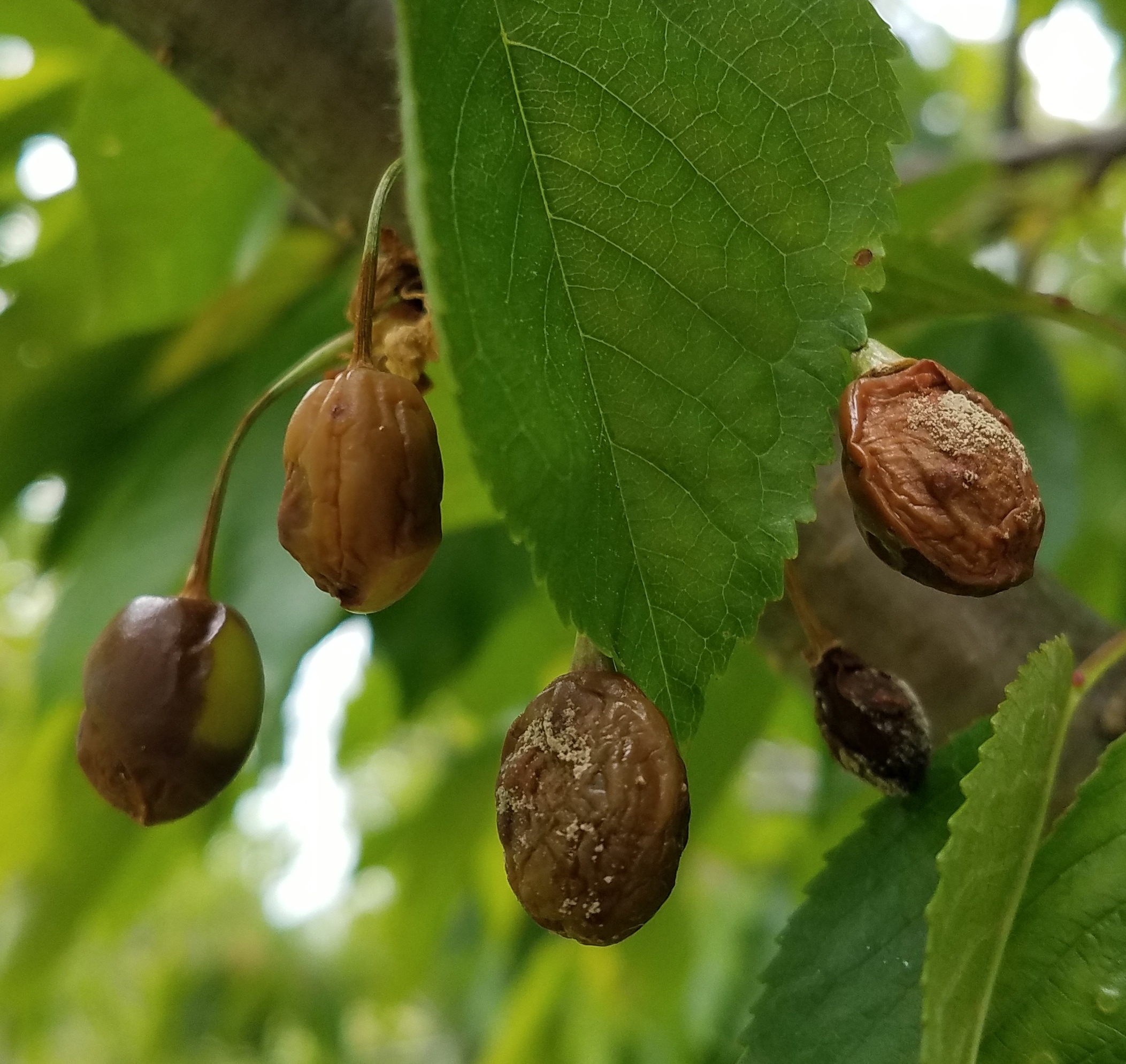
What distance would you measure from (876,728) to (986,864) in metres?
0.08

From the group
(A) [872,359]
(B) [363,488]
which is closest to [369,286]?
(B) [363,488]

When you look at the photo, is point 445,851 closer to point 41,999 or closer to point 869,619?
point 41,999

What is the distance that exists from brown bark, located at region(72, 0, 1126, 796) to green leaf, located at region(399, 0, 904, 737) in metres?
0.21

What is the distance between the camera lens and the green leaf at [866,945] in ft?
1.42

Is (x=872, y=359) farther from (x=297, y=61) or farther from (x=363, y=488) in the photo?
(x=297, y=61)

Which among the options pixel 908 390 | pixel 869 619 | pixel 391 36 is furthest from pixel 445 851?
pixel 908 390

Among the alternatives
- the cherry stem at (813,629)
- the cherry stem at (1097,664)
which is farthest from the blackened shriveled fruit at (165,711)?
the cherry stem at (1097,664)

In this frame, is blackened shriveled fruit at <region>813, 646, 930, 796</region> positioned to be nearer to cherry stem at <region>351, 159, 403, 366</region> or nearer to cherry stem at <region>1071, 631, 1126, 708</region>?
cherry stem at <region>1071, 631, 1126, 708</region>

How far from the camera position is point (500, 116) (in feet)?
1.16

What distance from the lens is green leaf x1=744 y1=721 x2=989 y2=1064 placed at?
43cm

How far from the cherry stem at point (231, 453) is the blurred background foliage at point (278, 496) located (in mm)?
67

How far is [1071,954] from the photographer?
1.37 feet

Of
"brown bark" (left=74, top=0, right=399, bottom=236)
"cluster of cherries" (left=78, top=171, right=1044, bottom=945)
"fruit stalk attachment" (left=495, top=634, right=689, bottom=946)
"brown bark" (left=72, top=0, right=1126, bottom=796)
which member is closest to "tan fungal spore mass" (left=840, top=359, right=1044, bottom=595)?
"cluster of cherries" (left=78, top=171, right=1044, bottom=945)

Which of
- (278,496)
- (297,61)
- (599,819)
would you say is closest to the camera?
(599,819)
